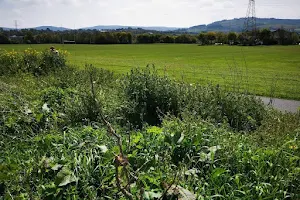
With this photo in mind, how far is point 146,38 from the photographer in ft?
301

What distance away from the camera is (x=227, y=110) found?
24.0 feet

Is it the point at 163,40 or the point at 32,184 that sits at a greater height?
the point at 163,40

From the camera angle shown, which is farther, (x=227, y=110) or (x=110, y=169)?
(x=227, y=110)

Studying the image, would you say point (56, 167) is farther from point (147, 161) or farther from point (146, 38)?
point (146, 38)

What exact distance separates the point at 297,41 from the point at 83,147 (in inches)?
3078

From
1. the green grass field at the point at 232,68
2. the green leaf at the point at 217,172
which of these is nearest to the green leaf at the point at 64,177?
the green leaf at the point at 217,172

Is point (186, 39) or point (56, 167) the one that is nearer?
point (56, 167)

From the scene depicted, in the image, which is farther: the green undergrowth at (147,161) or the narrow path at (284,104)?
the narrow path at (284,104)

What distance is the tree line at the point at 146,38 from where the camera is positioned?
233 ft

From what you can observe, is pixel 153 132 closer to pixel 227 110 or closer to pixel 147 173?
pixel 147 173

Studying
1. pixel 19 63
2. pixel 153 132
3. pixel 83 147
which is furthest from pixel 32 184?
pixel 19 63

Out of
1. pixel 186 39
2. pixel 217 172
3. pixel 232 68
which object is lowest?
pixel 217 172

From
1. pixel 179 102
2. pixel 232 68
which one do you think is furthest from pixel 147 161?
pixel 232 68

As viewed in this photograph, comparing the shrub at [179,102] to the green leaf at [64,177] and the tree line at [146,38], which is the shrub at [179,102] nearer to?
the green leaf at [64,177]
